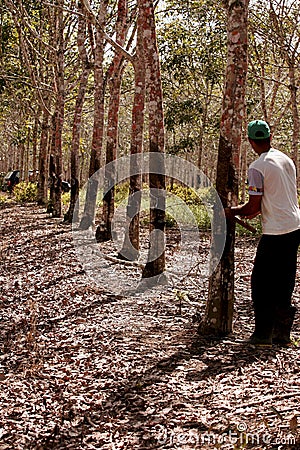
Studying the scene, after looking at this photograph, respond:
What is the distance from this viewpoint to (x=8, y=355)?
5656mm

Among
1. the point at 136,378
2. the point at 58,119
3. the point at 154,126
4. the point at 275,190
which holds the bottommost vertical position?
the point at 136,378

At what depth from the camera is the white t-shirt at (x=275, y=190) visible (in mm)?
5215

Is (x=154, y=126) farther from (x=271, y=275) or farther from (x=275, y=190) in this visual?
(x=271, y=275)

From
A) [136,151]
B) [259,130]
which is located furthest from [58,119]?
[259,130]

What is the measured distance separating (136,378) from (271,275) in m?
1.52

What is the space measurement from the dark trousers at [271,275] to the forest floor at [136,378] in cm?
32

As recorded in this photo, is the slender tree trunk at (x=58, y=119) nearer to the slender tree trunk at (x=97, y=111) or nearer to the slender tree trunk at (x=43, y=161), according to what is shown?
the slender tree trunk at (x=43, y=161)

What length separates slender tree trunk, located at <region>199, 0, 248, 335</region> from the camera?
5.68 m

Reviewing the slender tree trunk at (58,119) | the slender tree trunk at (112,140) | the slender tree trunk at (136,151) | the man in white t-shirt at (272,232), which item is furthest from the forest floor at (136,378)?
the slender tree trunk at (58,119)

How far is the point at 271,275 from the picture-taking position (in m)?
5.37

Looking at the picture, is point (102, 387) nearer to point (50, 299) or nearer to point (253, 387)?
point (253, 387)

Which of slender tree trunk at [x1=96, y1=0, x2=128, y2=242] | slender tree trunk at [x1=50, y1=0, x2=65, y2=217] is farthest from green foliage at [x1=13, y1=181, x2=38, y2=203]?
slender tree trunk at [x1=96, y1=0, x2=128, y2=242]

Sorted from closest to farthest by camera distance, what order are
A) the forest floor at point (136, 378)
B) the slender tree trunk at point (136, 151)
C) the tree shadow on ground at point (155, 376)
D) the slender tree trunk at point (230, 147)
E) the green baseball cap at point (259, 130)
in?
the forest floor at point (136, 378) < the tree shadow on ground at point (155, 376) < the green baseball cap at point (259, 130) < the slender tree trunk at point (230, 147) < the slender tree trunk at point (136, 151)

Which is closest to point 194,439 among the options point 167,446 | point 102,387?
point 167,446
